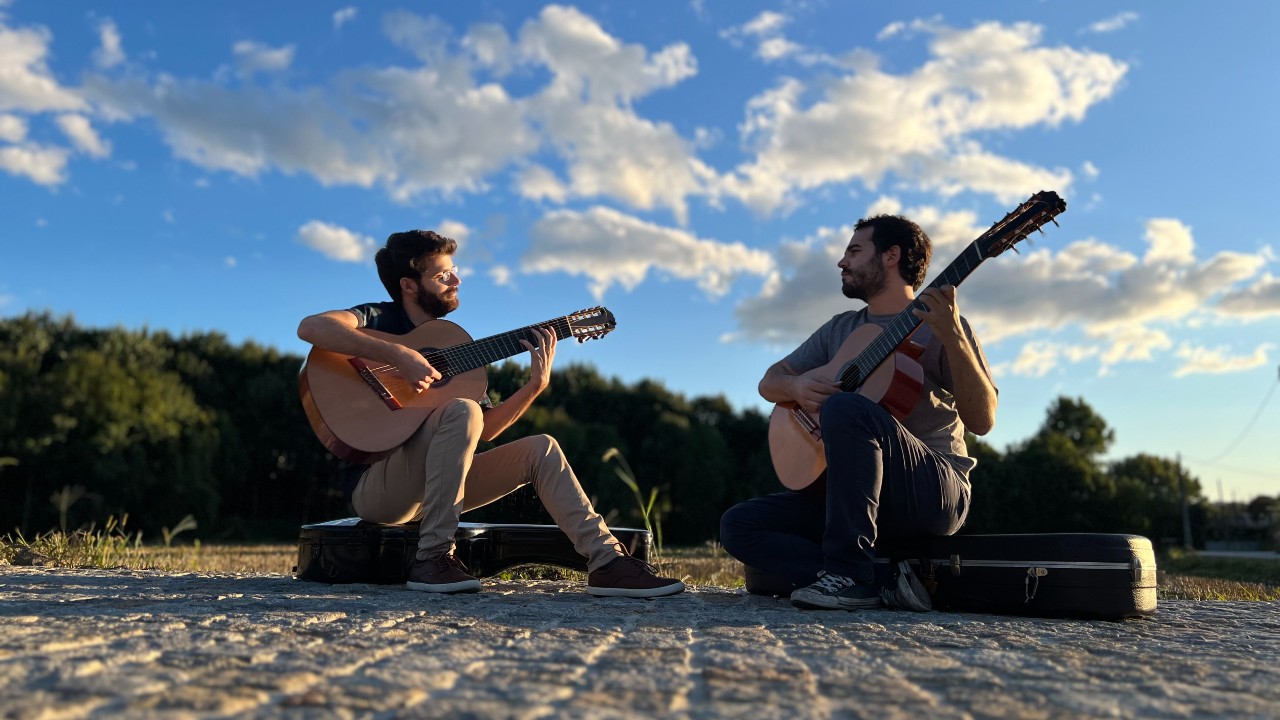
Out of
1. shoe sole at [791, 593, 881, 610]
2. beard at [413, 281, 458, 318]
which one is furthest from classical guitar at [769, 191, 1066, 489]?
beard at [413, 281, 458, 318]

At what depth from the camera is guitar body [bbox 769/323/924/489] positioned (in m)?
3.88

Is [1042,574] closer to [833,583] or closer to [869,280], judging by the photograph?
[833,583]

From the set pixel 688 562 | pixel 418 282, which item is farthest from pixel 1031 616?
pixel 688 562

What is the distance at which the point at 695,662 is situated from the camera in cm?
221

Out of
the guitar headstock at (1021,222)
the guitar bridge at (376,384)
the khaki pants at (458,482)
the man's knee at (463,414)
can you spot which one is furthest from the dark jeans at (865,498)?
the guitar bridge at (376,384)

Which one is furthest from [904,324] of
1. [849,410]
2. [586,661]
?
[586,661]

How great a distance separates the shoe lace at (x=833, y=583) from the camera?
3.48 meters

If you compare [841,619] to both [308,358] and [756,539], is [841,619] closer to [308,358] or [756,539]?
[756,539]

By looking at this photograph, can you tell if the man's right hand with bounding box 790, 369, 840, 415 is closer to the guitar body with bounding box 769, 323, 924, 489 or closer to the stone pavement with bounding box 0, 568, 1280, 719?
the guitar body with bounding box 769, 323, 924, 489

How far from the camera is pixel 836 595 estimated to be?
11.3ft

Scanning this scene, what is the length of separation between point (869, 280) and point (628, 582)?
5.52 ft

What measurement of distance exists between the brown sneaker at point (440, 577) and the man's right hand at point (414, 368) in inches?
30.4

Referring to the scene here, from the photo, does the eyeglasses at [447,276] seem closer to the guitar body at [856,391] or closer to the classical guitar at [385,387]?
the classical guitar at [385,387]

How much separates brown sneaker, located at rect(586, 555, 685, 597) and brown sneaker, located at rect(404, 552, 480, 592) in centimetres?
50
